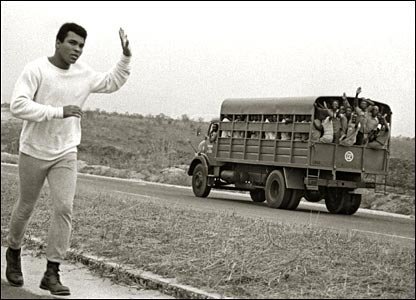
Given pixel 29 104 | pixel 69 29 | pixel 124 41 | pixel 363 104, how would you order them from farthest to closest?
pixel 363 104
pixel 124 41
pixel 69 29
pixel 29 104

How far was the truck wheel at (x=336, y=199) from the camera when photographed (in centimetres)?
2075

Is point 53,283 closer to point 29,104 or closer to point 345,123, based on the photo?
point 29,104

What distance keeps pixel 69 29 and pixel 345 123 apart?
13688 mm

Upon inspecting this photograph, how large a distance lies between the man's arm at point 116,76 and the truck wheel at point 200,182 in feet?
53.7

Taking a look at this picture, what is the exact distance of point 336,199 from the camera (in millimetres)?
21016

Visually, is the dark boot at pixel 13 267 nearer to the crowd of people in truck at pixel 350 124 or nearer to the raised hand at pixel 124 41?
the raised hand at pixel 124 41

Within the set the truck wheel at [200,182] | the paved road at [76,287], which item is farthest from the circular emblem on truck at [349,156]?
the paved road at [76,287]

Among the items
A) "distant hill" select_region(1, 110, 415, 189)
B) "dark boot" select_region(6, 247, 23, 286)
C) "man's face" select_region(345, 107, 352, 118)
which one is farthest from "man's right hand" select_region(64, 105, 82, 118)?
"distant hill" select_region(1, 110, 415, 189)

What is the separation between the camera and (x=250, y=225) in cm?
1164

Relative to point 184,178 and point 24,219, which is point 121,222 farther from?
point 184,178

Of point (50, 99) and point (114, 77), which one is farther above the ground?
point (114, 77)

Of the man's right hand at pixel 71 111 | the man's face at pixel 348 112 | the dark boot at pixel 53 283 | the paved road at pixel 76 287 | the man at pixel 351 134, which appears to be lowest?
the paved road at pixel 76 287

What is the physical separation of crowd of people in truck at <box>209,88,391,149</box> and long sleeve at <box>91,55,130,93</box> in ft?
41.5

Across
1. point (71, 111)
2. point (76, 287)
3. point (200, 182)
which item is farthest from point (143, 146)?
point (71, 111)
